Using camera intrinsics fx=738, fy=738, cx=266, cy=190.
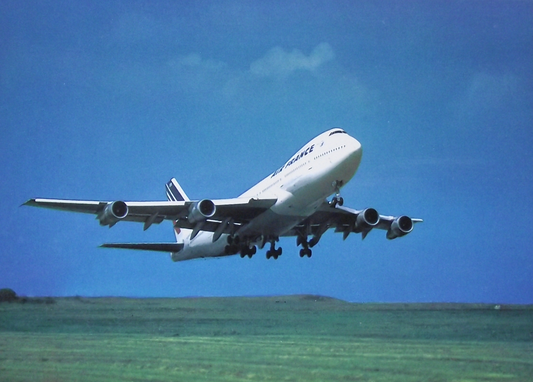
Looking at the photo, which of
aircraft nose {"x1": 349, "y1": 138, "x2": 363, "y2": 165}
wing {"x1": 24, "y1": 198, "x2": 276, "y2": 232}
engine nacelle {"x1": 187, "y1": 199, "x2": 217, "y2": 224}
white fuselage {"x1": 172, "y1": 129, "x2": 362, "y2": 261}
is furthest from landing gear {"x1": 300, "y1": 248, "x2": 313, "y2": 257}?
aircraft nose {"x1": 349, "y1": 138, "x2": 363, "y2": 165}

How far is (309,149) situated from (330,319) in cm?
523

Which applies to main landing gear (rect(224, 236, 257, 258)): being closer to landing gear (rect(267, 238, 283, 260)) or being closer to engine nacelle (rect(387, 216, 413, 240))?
landing gear (rect(267, 238, 283, 260))

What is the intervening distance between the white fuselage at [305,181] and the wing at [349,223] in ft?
4.81

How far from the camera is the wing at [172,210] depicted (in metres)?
22.1

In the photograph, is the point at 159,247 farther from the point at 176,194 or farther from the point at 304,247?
the point at 304,247

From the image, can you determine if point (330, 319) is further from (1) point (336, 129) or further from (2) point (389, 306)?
(2) point (389, 306)

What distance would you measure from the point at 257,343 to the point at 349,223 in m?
12.0

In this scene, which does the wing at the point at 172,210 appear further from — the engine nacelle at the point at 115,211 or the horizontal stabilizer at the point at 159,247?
the horizontal stabilizer at the point at 159,247

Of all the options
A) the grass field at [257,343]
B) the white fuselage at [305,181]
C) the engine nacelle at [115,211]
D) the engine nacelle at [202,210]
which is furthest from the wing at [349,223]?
the engine nacelle at [115,211]

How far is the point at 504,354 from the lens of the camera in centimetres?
1510

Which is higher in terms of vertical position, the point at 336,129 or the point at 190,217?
the point at 336,129

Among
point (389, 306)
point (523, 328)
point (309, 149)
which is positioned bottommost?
point (523, 328)

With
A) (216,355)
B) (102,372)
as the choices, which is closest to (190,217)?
(216,355)

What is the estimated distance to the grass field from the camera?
41.0 feet
